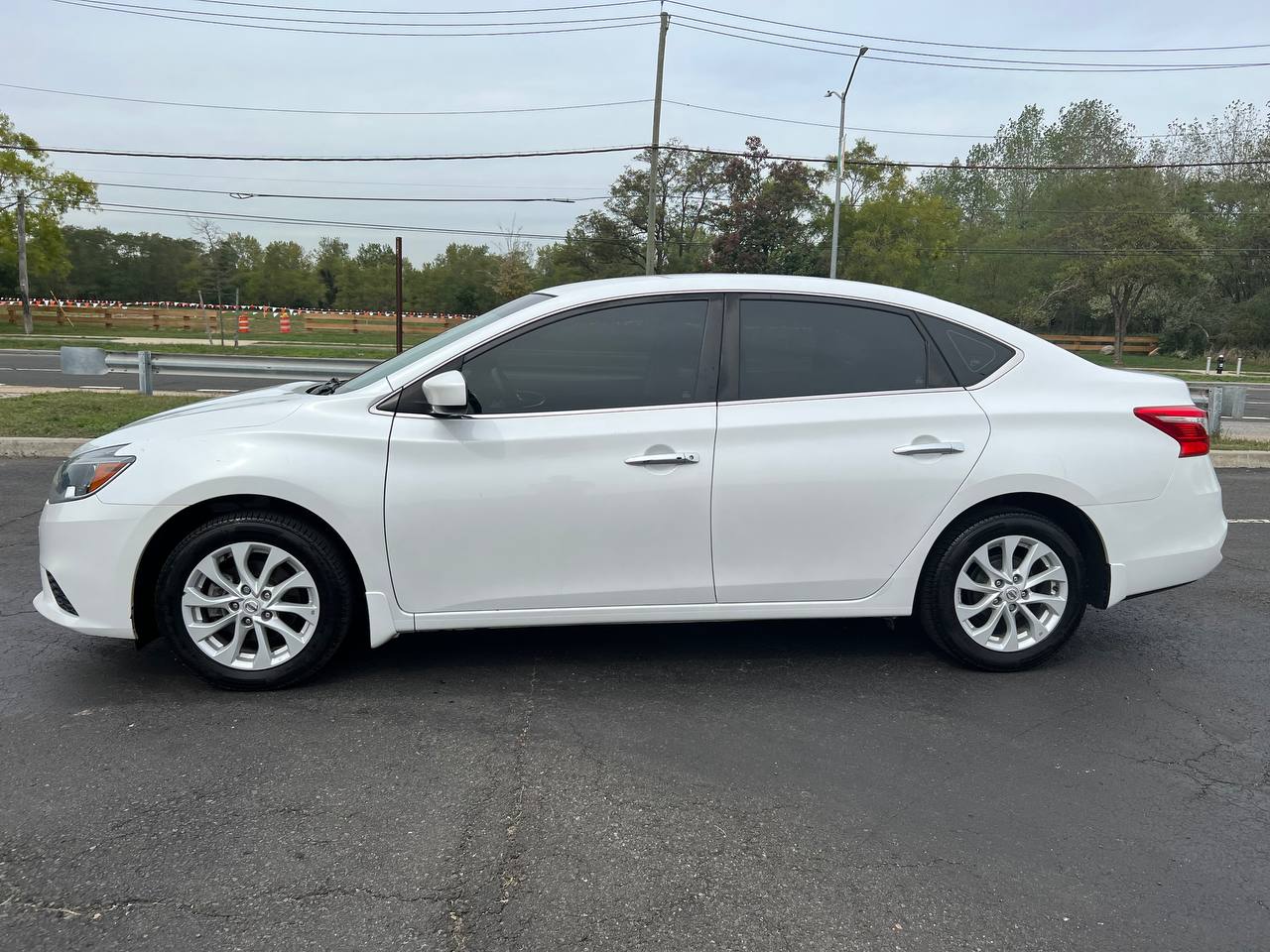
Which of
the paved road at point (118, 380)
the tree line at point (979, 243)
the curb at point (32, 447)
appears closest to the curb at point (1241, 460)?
the curb at point (32, 447)

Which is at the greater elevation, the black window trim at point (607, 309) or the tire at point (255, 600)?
the black window trim at point (607, 309)

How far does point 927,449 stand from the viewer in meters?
3.94

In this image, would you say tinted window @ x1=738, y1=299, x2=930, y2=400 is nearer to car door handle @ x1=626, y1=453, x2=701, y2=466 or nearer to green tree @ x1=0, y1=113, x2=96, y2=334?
car door handle @ x1=626, y1=453, x2=701, y2=466

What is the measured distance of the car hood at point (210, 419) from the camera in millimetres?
3785

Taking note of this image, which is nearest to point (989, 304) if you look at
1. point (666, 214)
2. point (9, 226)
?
point (666, 214)

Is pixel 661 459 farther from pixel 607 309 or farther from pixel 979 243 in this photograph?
pixel 979 243

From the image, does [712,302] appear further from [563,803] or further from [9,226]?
[9,226]

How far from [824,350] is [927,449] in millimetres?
599

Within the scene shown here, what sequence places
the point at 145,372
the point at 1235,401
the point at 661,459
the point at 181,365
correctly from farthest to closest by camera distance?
the point at 181,365 → the point at 145,372 → the point at 1235,401 → the point at 661,459

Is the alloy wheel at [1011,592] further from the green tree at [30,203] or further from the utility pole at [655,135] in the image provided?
the green tree at [30,203]

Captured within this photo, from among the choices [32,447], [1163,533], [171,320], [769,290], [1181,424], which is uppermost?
[769,290]

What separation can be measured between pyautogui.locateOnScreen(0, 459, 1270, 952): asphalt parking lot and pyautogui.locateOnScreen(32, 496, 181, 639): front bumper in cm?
35

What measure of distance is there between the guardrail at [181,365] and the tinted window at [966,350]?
9033 mm

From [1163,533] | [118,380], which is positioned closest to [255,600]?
[1163,533]
